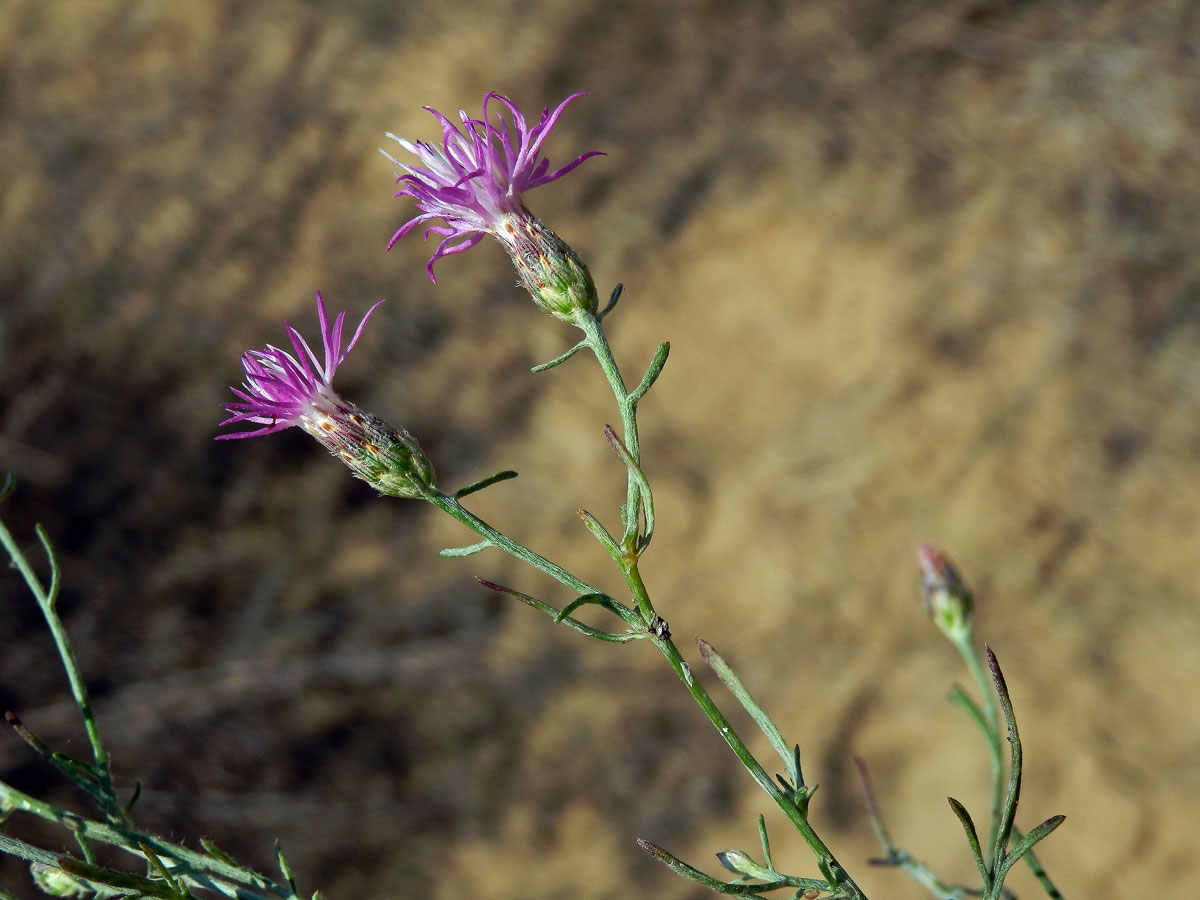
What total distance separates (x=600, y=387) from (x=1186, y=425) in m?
1.49

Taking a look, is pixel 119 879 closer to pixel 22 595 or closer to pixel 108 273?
pixel 22 595

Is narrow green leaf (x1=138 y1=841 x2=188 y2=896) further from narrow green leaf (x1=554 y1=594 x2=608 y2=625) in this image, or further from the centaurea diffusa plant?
narrow green leaf (x1=554 y1=594 x2=608 y2=625)

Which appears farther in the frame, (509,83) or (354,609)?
(509,83)

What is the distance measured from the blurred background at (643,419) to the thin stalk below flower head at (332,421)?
1724mm

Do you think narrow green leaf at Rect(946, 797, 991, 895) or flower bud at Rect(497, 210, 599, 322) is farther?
flower bud at Rect(497, 210, 599, 322)

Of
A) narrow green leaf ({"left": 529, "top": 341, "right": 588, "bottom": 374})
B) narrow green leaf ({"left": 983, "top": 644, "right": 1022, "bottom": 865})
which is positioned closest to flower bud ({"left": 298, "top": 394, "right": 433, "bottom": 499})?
narrow green leaf ({"left": 529, "top": 341, "right": 588, "bottom": 374})

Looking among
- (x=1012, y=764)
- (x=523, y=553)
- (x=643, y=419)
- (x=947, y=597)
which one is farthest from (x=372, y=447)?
(x=643, y=419)

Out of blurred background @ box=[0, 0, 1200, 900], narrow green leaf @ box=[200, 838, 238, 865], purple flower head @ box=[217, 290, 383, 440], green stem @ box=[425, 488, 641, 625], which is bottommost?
narrow green leaf @ box=[200, 838, 238, 865]

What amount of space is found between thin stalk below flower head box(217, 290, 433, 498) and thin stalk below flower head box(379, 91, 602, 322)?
4.5 inches

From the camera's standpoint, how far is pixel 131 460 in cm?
258

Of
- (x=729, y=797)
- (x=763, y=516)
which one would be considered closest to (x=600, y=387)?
(x=763, y=516)

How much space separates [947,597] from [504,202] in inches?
25.9

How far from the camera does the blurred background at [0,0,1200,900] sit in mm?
2486

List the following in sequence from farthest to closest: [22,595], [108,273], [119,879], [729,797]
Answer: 1. [108,273]
2. [729,797]
3. [22,595]
4. [119,879]
